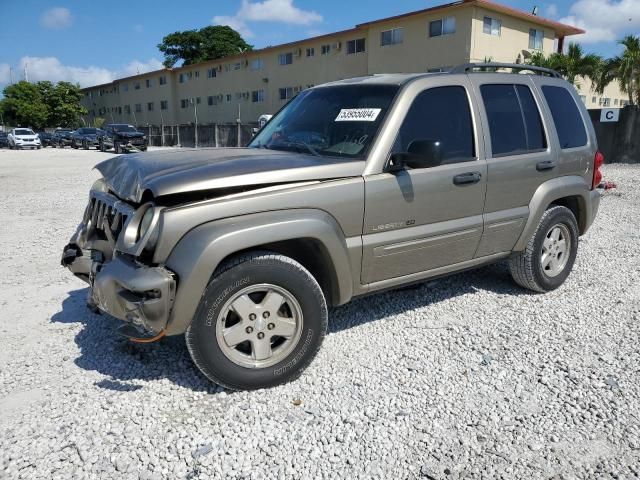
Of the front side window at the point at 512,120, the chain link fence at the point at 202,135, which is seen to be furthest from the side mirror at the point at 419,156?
the chain link fence at the point at 202,135

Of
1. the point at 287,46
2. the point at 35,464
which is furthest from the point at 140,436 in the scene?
the point at 287,46

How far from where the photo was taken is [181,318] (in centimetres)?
272

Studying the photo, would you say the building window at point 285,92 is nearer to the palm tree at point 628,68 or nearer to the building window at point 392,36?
the building window at point 392,36

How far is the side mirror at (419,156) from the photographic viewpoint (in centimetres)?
318

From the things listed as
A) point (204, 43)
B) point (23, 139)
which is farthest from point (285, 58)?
point (204, 43)

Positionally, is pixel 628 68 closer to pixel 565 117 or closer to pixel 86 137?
pixel 565 117

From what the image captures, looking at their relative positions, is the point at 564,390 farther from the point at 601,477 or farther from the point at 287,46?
the point at 287,46

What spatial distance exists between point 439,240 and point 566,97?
2301 millimetres

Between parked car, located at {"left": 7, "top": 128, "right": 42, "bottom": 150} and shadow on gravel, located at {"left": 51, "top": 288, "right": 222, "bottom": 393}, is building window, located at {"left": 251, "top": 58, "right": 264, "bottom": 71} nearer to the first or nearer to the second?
parked car, located at {"left": 7, "top": 128, "right": 42, "bottom": 150}

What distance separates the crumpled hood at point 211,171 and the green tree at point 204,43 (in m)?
70.4

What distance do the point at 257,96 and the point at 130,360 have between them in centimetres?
4296

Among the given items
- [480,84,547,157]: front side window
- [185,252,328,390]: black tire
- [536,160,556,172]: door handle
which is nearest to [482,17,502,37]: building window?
[480,84,547,157]: front side window

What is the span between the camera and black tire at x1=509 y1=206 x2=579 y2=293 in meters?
4.46

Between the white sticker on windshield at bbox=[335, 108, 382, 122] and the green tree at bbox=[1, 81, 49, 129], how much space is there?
8358cm
